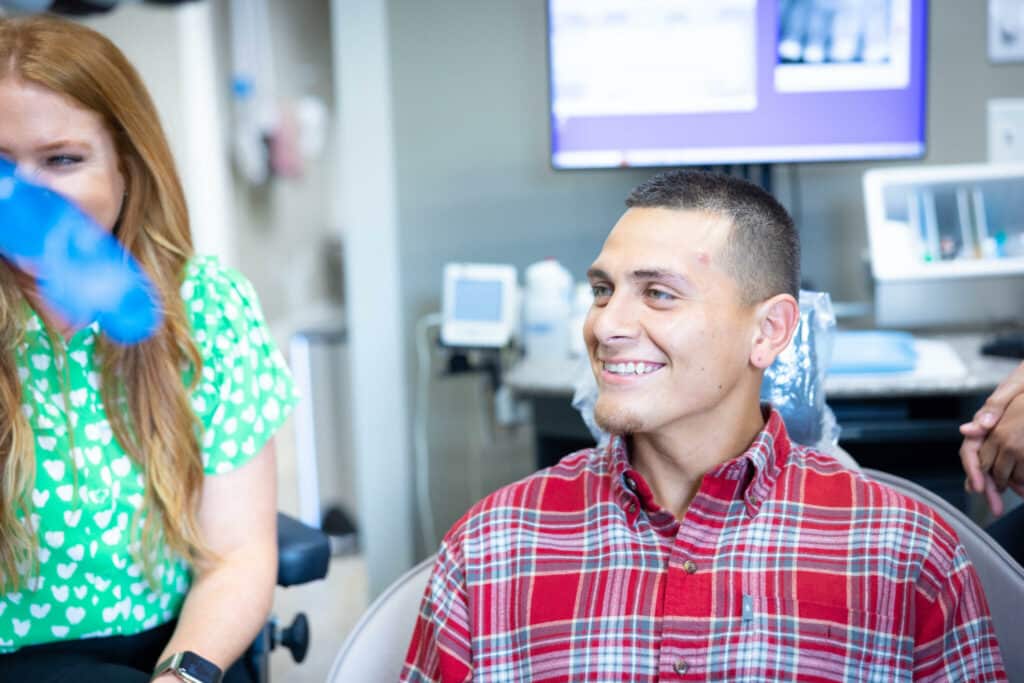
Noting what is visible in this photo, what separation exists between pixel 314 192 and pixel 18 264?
5.85m

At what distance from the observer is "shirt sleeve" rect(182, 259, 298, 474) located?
1.26 metres

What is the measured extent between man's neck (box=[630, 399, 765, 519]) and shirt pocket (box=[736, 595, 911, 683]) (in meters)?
0.14

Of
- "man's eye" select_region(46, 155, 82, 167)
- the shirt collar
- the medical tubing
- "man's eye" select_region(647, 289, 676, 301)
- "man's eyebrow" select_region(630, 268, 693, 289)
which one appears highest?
"man's eye" select_region(46, 155, 82, 167)

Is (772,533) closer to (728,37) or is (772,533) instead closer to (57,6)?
(728,37)

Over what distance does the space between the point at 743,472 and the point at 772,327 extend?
167 mm

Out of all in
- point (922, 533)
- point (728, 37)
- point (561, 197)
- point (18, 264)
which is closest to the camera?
point (922, 533)

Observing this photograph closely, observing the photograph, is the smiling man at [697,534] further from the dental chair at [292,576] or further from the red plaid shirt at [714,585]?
the dental chair at [292,576]

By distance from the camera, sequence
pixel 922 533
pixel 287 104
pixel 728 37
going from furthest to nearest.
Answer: pixel 287 104, pixel 728 37, pixel 922 533

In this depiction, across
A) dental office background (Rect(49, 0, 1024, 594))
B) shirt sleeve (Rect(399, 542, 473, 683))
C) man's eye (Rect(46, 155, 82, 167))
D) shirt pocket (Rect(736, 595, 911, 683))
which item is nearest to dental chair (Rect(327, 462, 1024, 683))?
shirt sleeve (Rect(399, 542, 473, 683))

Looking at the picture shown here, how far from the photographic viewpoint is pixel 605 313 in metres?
1.08

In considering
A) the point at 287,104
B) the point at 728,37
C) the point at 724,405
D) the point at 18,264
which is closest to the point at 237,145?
the point at 287,104

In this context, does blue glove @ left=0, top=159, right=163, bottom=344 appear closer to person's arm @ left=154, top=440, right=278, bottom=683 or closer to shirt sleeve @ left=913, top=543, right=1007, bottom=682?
person's arm @ left=154, top=440, right=278, bottom=683

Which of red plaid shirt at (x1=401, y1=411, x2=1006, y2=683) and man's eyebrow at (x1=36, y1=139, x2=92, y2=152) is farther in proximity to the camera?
man's eyebrow at (x1=36, y1=139, x2=92, y2=152)

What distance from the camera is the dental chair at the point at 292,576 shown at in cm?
129
